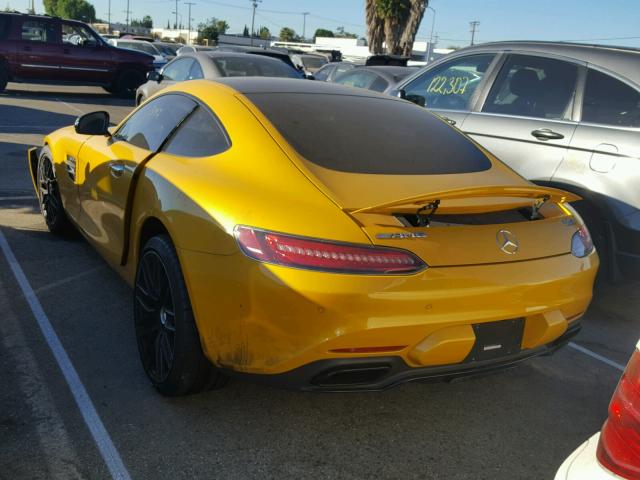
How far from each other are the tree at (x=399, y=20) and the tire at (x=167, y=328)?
1019 inches

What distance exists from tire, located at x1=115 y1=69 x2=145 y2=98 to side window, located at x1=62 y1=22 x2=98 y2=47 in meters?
1.05

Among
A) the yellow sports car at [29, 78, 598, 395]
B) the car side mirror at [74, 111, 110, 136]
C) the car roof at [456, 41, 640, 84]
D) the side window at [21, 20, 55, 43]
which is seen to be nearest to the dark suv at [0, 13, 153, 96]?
the side window at [21, 20, 55, 43]

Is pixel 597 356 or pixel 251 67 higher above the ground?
pixel 251 67

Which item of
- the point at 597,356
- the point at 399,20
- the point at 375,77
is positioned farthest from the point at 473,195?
the point at 399,20

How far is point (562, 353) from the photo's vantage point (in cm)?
387

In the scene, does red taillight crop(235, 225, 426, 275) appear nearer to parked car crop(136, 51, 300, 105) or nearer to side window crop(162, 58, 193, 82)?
parked car crop(136, 51, 300, 105)

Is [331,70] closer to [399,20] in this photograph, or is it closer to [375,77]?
[375,77]

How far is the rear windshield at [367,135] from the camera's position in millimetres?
2992

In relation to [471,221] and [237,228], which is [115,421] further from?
[471,221]

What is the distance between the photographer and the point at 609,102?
4.36m

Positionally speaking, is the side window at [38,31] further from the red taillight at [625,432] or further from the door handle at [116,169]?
the red taillight at [625,432]

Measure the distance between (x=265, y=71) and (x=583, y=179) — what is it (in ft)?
20.1

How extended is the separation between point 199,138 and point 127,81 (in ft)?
51.5

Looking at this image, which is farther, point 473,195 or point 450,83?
point 450,83
